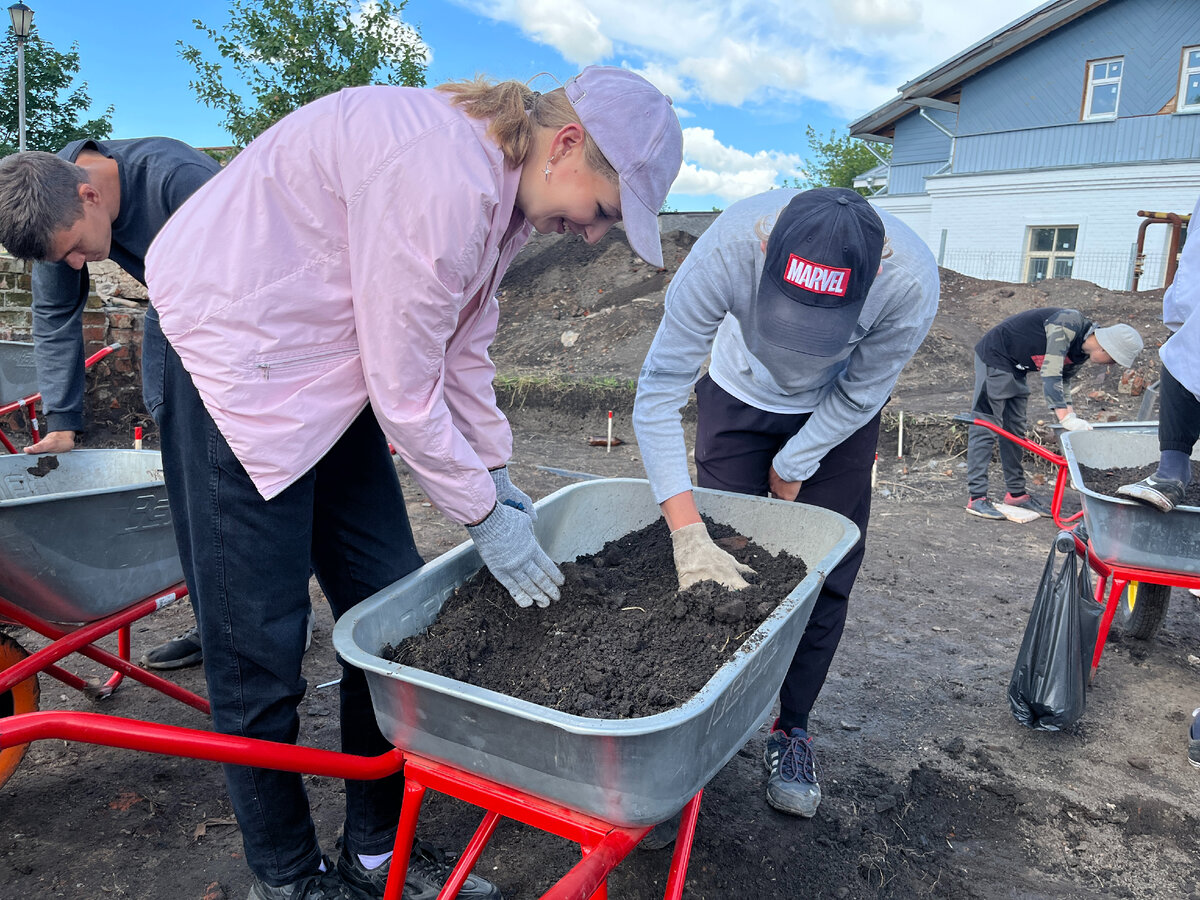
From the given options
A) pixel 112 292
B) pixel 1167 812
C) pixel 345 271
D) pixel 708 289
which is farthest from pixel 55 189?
pixel 112 292

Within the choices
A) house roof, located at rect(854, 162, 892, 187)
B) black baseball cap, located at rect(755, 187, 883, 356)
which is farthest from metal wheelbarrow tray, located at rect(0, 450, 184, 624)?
house roof, located at rect(854, 162, 892, 187)

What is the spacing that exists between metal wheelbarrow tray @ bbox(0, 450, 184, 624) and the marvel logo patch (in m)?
1.69

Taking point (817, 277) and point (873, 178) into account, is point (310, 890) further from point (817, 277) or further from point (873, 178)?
point (873, 178)

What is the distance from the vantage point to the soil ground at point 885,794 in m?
2.03

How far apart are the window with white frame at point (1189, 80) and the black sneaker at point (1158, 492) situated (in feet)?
52.4

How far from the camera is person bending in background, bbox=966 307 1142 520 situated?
5.28 meters

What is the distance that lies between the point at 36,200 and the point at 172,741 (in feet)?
4.81

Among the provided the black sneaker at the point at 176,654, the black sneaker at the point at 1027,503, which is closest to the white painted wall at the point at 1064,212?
the black sneaker at the point at 1027,503

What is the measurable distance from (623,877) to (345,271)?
162 centimetres

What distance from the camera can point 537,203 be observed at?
139 cm

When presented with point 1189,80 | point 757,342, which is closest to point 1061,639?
point 757,342

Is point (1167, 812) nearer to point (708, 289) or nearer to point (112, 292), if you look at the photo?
point (708, 289)

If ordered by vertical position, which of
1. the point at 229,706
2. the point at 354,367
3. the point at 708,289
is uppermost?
the point at 708,289

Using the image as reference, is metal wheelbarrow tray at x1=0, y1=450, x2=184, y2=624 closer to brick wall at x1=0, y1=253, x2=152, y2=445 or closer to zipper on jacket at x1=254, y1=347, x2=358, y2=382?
zipper on jacket at x1=254, y1=347, x2=358, y2=382
